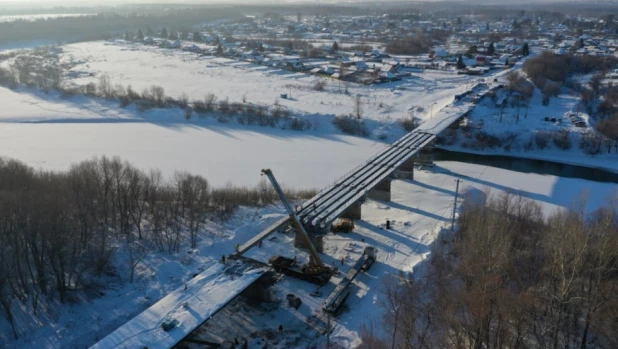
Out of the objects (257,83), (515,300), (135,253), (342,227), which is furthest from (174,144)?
(515,300)

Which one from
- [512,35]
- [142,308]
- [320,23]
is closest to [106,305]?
[142,308]

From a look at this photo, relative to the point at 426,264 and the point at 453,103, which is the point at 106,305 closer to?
the point at 426,264

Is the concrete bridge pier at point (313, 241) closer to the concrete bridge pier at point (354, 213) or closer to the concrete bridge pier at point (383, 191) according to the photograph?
the concrete bridge pier at point (354, 213)

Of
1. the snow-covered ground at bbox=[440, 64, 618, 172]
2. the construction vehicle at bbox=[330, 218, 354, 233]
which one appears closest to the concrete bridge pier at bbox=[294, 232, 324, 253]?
the construction vehicle at bbox=[330, 218, 354, 233]

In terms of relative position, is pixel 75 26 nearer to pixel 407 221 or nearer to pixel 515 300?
pixel 407 221

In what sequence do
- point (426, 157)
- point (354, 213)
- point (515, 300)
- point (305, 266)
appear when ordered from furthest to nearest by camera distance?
1. point (426, 157)
2. point (354, 213)
3. point (305, 266)
4. point (515, 300)

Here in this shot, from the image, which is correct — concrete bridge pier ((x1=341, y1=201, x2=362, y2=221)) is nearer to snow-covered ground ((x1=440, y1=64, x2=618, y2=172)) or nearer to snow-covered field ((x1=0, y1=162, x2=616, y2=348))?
snow-covered field ((x1=0, y1=162, x2=616, y2=348))
